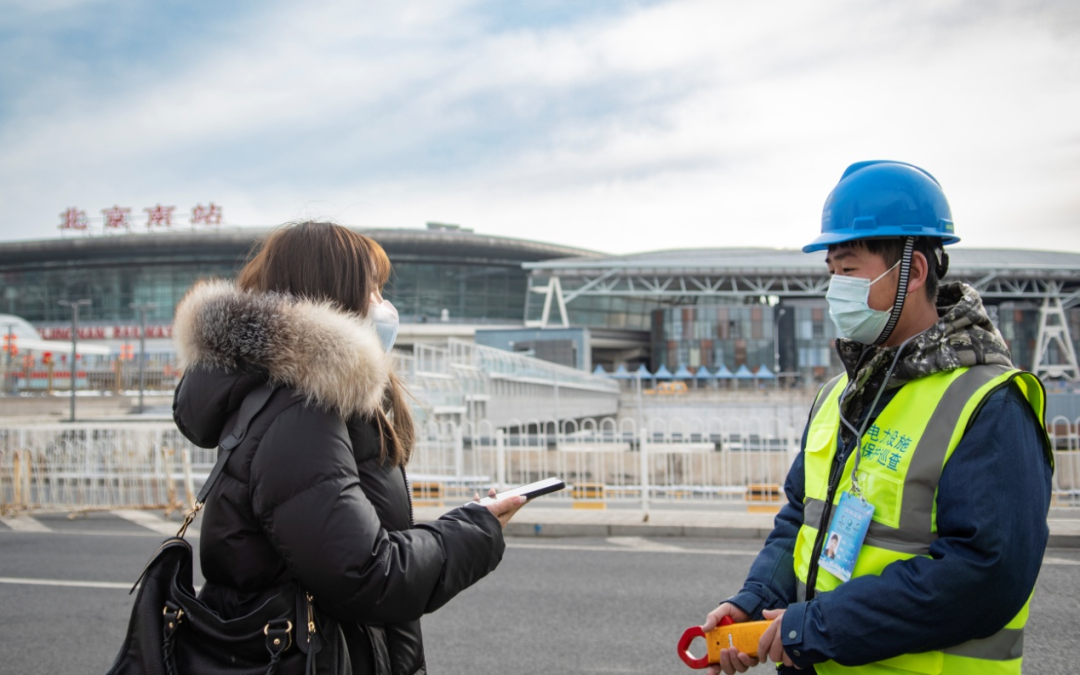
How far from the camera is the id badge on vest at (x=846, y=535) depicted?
1.90 metres

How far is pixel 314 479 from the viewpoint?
1730 mm

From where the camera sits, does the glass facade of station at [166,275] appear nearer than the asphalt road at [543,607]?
No

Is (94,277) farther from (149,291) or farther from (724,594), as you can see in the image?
(724,594)

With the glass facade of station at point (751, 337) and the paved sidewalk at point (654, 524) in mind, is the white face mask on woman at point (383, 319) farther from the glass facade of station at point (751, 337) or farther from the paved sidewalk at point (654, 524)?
the glass facade of station at point (751, 337)

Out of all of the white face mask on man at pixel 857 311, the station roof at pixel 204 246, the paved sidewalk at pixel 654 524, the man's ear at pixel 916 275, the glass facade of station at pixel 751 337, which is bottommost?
the paved sidewalk at pixel 654 524

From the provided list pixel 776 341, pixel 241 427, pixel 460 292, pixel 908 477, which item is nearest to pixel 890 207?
pixel 908 477

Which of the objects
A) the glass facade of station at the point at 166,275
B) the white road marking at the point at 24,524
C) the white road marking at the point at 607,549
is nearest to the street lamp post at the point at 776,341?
the glass facade of station at the point at 166,275

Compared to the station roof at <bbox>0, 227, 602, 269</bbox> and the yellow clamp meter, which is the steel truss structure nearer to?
the station roof at <bbox>0, 227, 602, 269</bbox>

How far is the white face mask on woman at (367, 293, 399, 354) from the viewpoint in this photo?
7.17 feet

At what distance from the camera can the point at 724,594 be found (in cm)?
611

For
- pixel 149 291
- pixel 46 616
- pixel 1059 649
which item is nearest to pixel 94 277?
pixel 149 291

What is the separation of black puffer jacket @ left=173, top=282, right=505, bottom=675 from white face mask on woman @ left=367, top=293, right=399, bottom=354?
0.20 metres

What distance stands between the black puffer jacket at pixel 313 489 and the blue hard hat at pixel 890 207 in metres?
1.20

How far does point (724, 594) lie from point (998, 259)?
259ft
